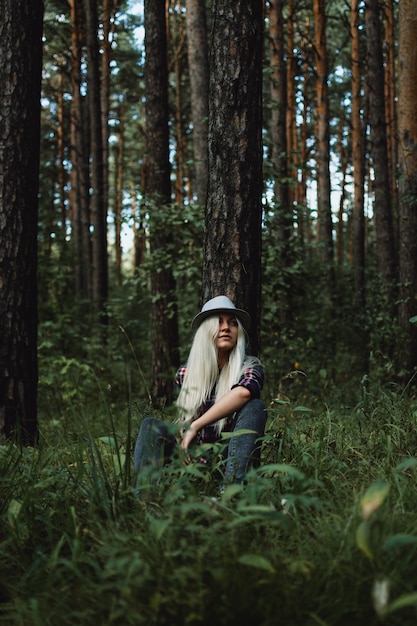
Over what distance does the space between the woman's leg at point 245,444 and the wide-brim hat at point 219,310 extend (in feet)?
2.36

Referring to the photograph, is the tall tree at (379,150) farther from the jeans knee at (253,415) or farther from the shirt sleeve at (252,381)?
the jeans knee at (253,415)

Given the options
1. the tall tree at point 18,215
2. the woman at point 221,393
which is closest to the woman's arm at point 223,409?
the woman at point 221,393

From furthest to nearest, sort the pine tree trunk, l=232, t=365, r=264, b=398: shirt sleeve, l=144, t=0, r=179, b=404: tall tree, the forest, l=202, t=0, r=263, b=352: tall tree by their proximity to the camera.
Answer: the pine tree trunk < l=144, t=0, r=179, b=404: tall tree < l=202, t=0, r=263, b=352: tall tree < l=232, t=365, r=264, b=398: shirt sleeve < the forest

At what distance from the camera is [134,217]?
27.0 ft

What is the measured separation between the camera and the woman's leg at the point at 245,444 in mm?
3416

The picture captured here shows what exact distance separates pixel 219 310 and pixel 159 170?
5.32 m

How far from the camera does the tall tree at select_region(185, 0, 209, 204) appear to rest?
988 cm

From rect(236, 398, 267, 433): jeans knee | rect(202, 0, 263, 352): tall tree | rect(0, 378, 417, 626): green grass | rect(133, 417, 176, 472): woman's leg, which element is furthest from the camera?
rect(202, 0, 263, 352): tall tree

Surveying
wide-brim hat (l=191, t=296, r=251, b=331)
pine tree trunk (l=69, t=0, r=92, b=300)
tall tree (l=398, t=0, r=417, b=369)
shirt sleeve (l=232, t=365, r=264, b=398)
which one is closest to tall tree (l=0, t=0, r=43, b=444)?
wide-brim hat (l=191, t=296, r=251, b=331)

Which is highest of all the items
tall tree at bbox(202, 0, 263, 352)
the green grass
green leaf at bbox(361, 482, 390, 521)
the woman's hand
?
tall tree at bbox(202, 0, 263, 352)

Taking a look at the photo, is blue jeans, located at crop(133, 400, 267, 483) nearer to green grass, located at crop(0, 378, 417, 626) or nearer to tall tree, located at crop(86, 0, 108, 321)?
green grass, located at crop(0, 378, 417, 626)

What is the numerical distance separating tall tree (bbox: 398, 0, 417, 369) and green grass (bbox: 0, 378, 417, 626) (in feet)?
20.4

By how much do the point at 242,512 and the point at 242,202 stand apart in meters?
2.55

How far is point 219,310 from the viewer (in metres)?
4.24
